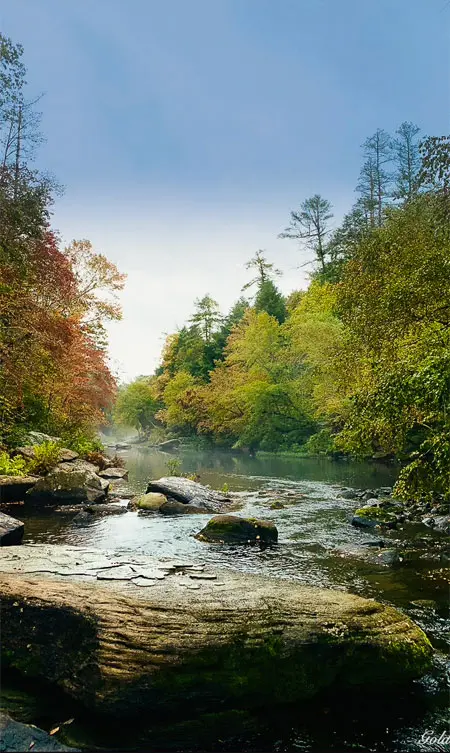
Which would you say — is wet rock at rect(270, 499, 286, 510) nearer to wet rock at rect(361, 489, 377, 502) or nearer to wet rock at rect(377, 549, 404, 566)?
wet rock at rect(361, 489, 377, 502)

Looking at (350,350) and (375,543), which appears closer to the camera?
(375,543)

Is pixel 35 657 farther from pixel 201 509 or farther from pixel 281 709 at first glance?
pixel 201 509

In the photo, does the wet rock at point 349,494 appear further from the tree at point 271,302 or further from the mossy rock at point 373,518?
the tree at point 271,302

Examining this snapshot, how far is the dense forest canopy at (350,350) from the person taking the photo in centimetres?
777

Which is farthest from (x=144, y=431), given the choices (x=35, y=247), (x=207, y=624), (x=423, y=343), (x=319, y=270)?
(x=207, y=624)

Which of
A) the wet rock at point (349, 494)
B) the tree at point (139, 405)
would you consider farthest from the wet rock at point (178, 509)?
the tree at point (139, 405)

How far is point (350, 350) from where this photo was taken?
15586 millimetres

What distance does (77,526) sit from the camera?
11.6 metres

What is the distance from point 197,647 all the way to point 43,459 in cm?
1364

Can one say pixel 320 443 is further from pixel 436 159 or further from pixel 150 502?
pixel 436 159

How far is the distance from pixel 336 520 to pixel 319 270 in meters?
40.4

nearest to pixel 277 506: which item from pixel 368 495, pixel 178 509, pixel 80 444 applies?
pixel 178 509

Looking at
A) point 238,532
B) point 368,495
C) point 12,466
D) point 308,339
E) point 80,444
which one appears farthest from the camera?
point 308,339

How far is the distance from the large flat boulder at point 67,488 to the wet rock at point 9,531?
528 cm
